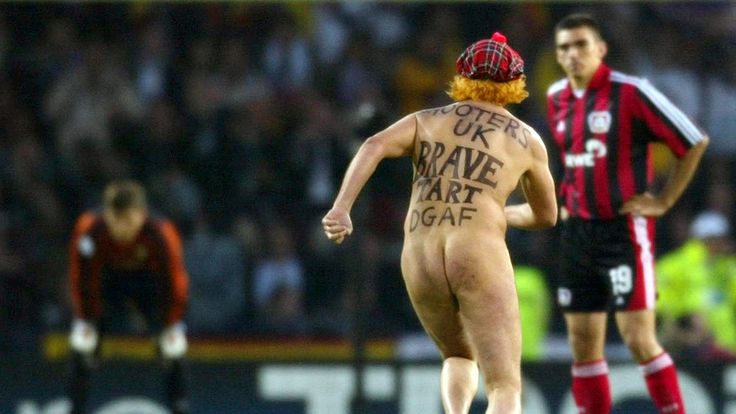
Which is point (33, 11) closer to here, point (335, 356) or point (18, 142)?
point (18, 142)

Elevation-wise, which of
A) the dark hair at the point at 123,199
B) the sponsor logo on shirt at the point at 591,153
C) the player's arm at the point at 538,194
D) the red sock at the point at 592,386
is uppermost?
the dark hair at the point at 123,199

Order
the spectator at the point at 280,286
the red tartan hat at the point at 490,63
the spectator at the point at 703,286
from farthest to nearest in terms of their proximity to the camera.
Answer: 1. the spectator at the point at 280,286
2. the spectator at the point at 703,286
3. the red tartan hat at the point at 490,63

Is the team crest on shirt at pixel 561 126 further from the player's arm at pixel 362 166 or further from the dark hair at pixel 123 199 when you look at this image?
the dark hair at pixel 123 199

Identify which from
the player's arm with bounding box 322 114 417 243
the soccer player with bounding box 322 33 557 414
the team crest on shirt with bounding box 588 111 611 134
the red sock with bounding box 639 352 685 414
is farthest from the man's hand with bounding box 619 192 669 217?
the player's arm with bounding box 322 114 417 243

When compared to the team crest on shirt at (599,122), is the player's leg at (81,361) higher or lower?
lower

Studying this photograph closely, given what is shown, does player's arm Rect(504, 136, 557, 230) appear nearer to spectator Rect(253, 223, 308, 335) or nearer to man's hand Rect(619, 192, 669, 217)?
man's hand Rect(619, 192, 669, 217)

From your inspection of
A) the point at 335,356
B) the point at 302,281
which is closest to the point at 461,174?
the point at 335,356

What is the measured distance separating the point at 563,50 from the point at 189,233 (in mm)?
5515

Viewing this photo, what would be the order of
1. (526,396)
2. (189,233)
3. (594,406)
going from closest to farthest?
(594,406) < (526,396) < (189,233)

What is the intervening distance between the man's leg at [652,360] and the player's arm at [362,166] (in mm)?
1958

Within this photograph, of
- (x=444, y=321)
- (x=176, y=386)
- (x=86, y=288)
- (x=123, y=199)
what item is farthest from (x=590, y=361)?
(x=86, y=288)

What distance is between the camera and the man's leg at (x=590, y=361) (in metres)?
8.16

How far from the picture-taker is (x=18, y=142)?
13.5 metres

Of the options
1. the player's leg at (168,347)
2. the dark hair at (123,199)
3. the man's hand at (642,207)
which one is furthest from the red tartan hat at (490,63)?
the player's leg at (168,347)
